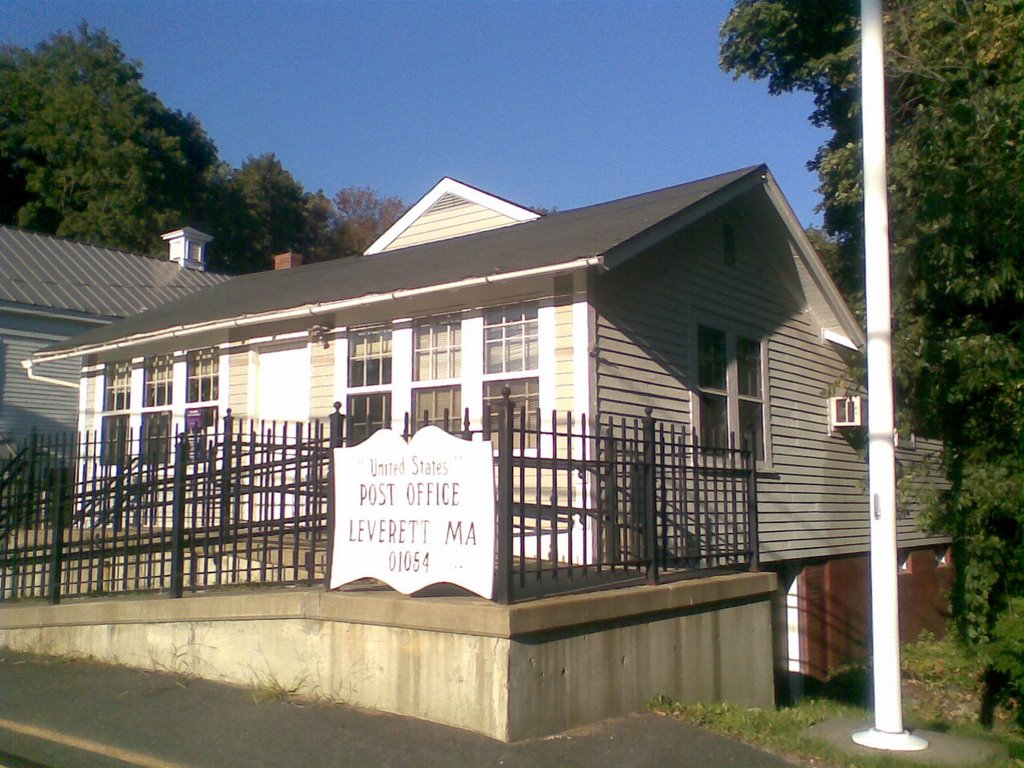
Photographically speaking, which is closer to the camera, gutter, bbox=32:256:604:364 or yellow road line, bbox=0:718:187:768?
yellow road line, bbox=0:718:187:768

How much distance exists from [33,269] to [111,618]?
1823 cm

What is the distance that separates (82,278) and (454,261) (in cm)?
1623

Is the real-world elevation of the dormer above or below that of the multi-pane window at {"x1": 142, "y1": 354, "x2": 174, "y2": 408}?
above

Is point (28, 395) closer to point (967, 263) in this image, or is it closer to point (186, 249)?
point (186, 249)

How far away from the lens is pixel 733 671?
841 centimetres

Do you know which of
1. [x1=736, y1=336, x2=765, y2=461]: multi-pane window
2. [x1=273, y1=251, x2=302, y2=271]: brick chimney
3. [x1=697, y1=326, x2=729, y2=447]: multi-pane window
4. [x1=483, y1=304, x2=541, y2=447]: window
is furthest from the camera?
[x1=273, y1=251, x2=302, y2=271]: brick chimney

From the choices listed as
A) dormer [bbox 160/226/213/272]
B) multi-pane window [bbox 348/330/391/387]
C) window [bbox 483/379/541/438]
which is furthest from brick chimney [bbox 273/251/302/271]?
window [bbox 483/379/541/438]

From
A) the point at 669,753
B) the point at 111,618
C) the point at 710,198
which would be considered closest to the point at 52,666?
the point at 111,618

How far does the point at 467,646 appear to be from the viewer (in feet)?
20.9

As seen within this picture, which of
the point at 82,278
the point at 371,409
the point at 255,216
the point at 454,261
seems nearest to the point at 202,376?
the point at 371,409

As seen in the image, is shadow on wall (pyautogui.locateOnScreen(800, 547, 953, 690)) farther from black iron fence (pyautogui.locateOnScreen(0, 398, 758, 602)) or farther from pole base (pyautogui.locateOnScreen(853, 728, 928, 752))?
pole base (pyautogui.locateOnScreen(853, 728, 928, 752))

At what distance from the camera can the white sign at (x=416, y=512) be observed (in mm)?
6574

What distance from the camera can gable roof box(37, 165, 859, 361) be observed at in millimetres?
10094

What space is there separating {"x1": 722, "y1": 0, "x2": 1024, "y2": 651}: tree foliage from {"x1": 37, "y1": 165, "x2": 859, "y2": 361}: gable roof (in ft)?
7.46
